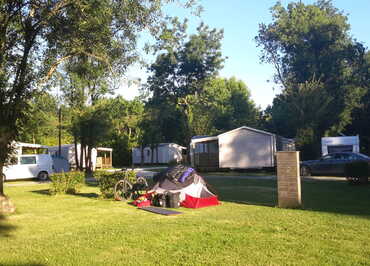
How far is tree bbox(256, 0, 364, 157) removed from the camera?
3756cm

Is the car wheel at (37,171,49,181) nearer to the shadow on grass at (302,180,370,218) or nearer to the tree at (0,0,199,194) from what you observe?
the tree at (0,0,199,194)

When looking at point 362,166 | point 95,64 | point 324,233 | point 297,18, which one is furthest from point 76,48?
point 297,18

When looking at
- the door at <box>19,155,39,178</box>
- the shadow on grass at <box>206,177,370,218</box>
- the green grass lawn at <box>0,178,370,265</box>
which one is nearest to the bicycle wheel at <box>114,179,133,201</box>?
the green grass lawn at <box>0,178,370,265</box>

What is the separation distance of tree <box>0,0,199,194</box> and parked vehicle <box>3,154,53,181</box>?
38.1 feet

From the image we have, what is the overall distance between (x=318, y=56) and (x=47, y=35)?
3838 cm

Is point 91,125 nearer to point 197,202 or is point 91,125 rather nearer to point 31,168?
point 31,168

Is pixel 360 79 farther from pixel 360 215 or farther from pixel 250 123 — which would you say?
pixel 360 215

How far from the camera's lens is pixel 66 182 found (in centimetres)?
1390

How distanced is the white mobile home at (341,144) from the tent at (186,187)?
1712 centimetres

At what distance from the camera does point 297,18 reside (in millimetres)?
44938

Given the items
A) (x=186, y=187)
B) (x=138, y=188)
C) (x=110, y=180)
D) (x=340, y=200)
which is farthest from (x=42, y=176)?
(x=340, y=200)

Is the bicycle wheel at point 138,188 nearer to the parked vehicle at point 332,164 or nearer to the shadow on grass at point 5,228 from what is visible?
the shadow on grass at point 5,228

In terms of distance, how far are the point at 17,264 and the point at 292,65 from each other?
144ft

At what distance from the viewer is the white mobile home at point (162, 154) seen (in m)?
42.2
